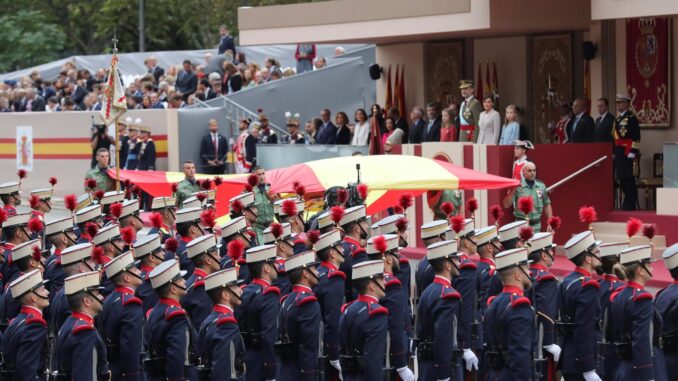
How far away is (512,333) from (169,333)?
2.43m

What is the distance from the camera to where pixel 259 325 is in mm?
11719

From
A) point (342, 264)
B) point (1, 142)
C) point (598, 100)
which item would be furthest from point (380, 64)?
point (342, 264)

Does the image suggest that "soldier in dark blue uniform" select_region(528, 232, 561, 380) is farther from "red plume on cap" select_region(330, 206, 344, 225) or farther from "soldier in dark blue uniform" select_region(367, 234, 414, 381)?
"red plume on cap" select_region(330, 206, 344, 225)

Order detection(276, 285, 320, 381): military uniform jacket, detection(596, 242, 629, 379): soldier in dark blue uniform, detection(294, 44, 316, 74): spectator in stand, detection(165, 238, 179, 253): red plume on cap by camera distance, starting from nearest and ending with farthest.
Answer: detection(276, 285, 320, 381): military uniform jacket < detection(596, 242, 629, 379): soldier in dark blue uniform < detection(165, 238, 179, 253): red plume on cap < detection(294, 44, 316, 74): spectator in stand

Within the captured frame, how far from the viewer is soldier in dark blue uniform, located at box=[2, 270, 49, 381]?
1079cm

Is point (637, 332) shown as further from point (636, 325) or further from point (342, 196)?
point (342, 196)

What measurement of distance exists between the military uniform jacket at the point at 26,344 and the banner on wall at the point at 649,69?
12.8m

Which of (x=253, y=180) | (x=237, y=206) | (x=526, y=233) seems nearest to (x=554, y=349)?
(x=526, y=233)

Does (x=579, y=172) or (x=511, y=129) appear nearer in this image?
(x=579, y=172)

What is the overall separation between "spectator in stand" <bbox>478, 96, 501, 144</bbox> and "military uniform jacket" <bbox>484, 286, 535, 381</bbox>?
35.6ft

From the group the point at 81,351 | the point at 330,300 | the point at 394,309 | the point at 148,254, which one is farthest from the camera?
the point at 148,254

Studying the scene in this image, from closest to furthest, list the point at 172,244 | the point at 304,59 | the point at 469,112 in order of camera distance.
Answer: the point at 172,244
the point at 469,112
the point at 304,59

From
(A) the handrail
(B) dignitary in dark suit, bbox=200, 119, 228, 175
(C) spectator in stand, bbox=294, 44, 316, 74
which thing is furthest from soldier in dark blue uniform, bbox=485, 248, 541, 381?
(C) spectator in stand, bbox=294, 44, 316, 74

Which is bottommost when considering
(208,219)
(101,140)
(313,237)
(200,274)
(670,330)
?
(670,330)
